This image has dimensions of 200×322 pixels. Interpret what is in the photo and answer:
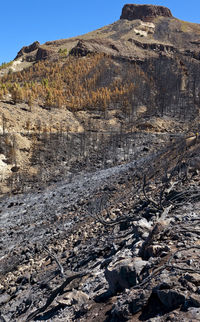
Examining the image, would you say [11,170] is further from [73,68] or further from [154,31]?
[154,31]

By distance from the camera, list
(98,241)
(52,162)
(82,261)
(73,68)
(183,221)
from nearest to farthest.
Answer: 1. (183,221)
2. (82,261)
3. (98,241)
4. (52,162)
5. (73,68)

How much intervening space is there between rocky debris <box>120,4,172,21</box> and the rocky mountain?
37.4m

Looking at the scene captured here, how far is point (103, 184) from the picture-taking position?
20.6m

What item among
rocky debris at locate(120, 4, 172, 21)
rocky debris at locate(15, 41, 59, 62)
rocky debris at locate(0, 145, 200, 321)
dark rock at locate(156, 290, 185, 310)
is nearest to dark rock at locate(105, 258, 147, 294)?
rocky debris at locate(0, 145, 200, 321)

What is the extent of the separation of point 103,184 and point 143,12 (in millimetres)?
Answer: 158450

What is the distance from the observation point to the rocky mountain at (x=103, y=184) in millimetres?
4508

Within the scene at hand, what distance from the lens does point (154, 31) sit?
130500 millimetres

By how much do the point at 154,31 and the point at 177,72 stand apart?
57.7 m

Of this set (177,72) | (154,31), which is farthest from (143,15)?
(177,72)

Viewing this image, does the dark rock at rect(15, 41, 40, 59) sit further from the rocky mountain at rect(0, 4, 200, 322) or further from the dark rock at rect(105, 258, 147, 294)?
the dark rock at rect(105, 258, 147, 294)

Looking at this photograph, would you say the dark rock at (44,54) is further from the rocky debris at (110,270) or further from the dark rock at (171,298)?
the dark rock at (171,298)

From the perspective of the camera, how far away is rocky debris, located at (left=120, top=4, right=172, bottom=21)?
14788 centimetres

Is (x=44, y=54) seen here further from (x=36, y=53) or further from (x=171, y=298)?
(x=171, y=298)

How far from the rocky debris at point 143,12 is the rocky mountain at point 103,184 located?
37.4 m
